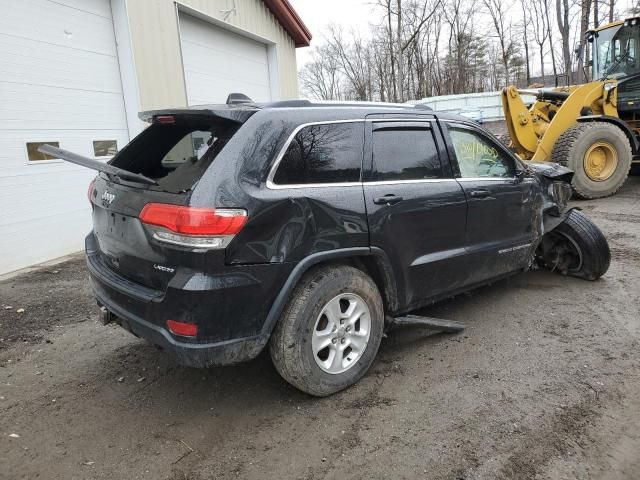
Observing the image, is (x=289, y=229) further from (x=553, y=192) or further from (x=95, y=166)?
(x=553, y=192)

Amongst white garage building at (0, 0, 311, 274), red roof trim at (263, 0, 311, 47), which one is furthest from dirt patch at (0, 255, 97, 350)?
red roof trim at (263, 0, 311, 47)

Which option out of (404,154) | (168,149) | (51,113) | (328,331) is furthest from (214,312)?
(51,113)

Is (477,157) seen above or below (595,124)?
below

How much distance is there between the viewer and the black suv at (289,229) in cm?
260

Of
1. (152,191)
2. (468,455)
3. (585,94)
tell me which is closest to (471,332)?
(468,455)

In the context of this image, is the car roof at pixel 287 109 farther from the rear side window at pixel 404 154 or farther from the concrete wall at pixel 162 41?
the concrete wall at pixel 162 41

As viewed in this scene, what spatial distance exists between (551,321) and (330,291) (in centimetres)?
231

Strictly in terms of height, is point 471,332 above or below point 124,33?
below

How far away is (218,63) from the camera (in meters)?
9.76

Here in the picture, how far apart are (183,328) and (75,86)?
18.8 feet

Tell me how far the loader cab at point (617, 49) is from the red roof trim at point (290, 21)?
21.7 feet

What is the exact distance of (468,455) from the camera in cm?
254

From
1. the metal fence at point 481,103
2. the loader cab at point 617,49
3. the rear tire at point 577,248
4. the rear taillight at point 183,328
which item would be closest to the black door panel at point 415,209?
the rear taillight at point 183,328

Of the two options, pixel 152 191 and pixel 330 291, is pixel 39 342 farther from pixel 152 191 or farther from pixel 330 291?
pixel 330 291
